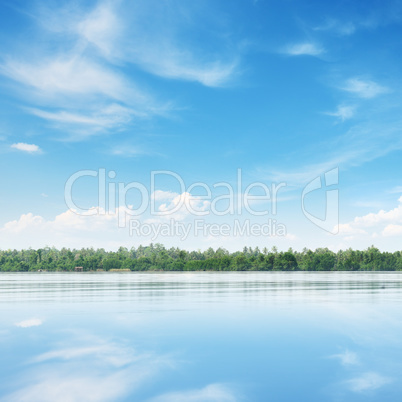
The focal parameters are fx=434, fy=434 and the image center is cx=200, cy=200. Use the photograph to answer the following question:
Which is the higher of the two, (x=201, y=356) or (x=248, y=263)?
(x=201, y=356)

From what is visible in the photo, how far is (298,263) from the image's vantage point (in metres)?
129

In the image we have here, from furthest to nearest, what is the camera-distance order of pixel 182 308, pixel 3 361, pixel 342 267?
pixel 342 267 → pixel 182 308 → pixel 3 361

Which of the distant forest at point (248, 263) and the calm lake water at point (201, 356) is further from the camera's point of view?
the distant forest at point (248, 263)

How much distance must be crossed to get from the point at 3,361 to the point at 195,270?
121110 millimetres

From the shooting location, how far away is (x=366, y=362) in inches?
391

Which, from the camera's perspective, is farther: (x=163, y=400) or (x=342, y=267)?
(x=342, y=267)

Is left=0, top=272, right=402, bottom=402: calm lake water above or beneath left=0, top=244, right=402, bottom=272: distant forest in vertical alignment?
above

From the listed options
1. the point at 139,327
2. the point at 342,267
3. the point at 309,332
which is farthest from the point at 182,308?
the point at 342,267

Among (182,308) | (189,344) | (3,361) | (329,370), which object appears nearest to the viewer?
(329,370)

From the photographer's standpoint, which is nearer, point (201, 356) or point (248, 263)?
point (201, 356)

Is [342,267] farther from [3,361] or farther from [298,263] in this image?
[3,361]

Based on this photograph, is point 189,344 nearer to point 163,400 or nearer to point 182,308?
point 163,400

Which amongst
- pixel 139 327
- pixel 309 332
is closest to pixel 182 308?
pixel 139 327

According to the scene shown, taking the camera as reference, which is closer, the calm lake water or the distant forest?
the calm lake water
